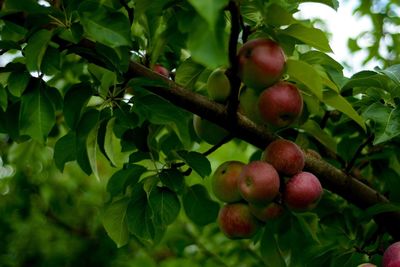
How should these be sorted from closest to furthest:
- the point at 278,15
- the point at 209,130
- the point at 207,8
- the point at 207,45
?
the point at 207,8
the point at 207,45
the point at 278,15
the point at 209,130

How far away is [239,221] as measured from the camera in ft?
4.33

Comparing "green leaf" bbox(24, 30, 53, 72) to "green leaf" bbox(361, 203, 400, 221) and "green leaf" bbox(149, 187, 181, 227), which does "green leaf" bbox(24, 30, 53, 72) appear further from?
"green leaf" bbox(361, 203, 400, 221)

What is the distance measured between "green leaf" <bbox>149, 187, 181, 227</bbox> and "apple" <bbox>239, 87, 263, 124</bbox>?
0.81 ft

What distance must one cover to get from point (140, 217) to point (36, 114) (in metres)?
0.31

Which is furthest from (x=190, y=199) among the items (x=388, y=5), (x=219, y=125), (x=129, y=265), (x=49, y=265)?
(x=49, y=265)

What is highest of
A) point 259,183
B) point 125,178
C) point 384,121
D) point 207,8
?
point 207,8

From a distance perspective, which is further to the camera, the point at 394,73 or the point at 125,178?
the point at 125,178

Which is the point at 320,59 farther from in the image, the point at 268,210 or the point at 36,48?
the point at 36,48

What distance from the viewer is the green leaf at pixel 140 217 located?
1.32 meters

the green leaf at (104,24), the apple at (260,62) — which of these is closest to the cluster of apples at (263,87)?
the apple at (260,62)

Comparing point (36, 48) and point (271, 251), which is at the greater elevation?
point (36, 48)

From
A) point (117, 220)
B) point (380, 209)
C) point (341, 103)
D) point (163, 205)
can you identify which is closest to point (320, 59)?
point (341, 103)

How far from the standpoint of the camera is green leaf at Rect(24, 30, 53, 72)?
1138mm

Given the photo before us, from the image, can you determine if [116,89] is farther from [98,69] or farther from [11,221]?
[11,221]
